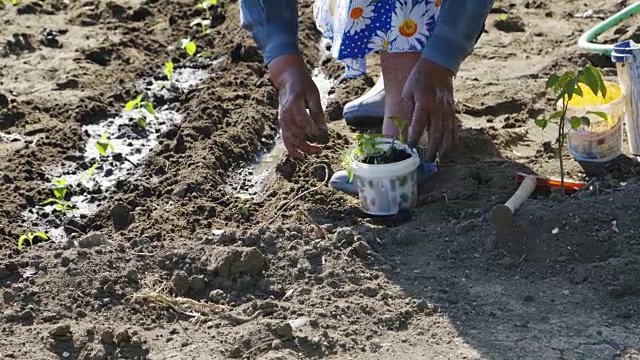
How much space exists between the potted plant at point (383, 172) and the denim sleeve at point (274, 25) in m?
0.41

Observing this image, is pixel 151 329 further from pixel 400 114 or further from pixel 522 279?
pixel 400 114

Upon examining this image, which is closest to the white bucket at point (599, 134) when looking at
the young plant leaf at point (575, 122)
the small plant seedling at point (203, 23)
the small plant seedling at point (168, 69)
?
the young plant leaf at point (575, 122)

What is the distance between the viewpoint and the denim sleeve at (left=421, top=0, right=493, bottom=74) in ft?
12.0

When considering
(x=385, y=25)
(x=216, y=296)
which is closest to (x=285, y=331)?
(x=216, y=296)

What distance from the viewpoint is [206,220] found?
413cm

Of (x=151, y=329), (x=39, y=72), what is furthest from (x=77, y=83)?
(x=151, y=329)

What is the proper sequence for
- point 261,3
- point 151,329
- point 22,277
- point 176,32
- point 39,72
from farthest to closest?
point 176,32 < point 39,72 < point 261,3 < point 22,277 < point 151,329

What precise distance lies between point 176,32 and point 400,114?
7.47 feet

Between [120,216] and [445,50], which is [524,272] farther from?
[120,216]

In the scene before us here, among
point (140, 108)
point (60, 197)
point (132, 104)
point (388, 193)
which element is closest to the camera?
point (388, 193)

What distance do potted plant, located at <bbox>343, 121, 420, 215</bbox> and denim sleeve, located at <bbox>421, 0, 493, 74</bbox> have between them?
0.29m

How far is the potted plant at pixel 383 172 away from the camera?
150 inches

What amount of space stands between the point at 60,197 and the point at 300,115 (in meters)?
1.18

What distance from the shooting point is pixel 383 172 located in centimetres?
381
